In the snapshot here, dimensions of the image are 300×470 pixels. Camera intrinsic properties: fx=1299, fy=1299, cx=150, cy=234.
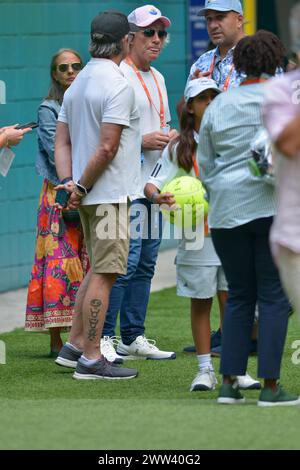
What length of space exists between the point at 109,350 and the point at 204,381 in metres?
1.25

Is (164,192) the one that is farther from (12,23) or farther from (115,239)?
(12,23)

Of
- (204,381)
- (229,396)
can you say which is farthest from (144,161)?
(229,396)

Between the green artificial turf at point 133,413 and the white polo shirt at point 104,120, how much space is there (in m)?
1.15

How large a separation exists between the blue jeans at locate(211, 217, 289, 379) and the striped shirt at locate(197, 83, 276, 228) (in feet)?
0.22

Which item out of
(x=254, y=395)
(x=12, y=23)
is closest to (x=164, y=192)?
(x=254, y=395)

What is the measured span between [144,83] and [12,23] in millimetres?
3177

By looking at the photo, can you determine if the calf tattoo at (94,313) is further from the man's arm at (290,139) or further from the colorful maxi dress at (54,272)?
the man's arm at (290,139)

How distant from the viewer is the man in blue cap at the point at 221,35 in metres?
8.65

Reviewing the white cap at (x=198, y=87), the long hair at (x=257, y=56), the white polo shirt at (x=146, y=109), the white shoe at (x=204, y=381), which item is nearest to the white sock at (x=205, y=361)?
the white shoe at (x=204, y=381)

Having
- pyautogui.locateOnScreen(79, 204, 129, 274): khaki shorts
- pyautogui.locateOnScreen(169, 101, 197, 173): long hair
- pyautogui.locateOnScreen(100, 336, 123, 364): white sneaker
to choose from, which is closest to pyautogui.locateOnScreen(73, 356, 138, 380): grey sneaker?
pyautogui.locateOnScreen(100, 336, 123, 364): white sneaker

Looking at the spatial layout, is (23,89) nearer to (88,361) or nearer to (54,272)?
(54,272)

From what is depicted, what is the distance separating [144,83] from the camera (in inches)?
348

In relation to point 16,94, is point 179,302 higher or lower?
lower

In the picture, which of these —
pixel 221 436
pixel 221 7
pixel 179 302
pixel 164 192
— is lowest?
pixel 179 302
